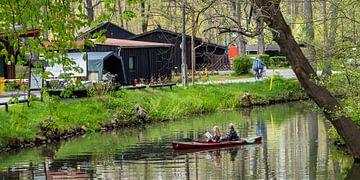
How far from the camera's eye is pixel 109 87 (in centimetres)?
3362

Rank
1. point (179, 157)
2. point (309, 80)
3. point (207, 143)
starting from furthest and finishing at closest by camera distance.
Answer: point (207, 143) < point (179, 157) < point (309, 80)

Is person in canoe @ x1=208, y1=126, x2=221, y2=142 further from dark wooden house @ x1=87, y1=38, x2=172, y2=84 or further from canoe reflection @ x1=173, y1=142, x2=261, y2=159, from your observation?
dark wooden house @ x1=87, y1=38, x2=172, y2=84

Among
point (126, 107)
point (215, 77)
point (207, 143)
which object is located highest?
point (215, 77)

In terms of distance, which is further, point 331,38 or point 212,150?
point 212,150

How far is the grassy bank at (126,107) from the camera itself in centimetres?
2579

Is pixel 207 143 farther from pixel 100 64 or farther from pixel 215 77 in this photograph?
pixel 215 77

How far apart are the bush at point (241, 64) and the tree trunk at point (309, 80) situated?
3270 centimetres

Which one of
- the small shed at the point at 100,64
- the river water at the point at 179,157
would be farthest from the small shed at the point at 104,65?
the river water at the point at 179,157

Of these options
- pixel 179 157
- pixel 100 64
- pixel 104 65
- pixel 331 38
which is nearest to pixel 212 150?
pixel 179 157

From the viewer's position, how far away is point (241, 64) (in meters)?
50.5

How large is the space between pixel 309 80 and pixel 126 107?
16.2 metres

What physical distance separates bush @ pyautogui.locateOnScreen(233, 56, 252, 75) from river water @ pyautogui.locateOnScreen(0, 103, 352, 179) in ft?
62.8

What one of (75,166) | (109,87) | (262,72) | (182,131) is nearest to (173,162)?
(75,166)

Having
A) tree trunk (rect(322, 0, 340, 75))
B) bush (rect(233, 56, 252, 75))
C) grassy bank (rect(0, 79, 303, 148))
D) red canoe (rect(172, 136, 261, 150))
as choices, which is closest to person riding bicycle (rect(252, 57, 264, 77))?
bush (rect(233, 56, 252, 75))
